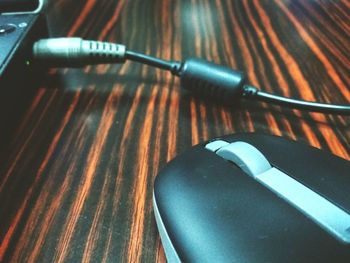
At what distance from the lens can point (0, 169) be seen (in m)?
0.37

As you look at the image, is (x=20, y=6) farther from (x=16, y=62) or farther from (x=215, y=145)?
(x=215, y=145)

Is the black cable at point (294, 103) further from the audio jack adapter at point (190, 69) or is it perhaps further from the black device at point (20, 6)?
the black device at point (20, 6)

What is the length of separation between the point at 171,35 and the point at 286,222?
390 millimetres

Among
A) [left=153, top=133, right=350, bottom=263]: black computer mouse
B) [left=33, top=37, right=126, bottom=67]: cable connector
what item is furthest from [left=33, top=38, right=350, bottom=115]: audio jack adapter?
[left=153, top=133, right=350, bottom=263]: black computer mouse

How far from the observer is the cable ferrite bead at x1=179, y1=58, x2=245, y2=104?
0.43 m

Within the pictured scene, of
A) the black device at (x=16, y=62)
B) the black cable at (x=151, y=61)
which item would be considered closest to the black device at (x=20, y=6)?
the black device at (x=16, y=62)

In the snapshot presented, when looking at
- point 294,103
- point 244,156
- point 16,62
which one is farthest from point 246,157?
point 16,62

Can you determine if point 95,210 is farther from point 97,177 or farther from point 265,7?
point 265,7

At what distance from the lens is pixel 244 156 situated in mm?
310

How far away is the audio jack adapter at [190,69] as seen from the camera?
16.9 inches

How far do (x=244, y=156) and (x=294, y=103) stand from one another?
141mm

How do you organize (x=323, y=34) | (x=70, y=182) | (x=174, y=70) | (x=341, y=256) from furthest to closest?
(x=323, y=34) → (x=174, y=70) → (x=70, y=182) → (x=341, y=256)

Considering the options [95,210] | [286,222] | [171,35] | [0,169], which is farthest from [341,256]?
[171,35]

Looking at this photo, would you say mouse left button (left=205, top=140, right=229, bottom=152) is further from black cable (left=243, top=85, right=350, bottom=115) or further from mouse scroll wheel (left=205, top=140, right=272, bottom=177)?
black cable (left=243, top=85, right=350, bottom=115)
